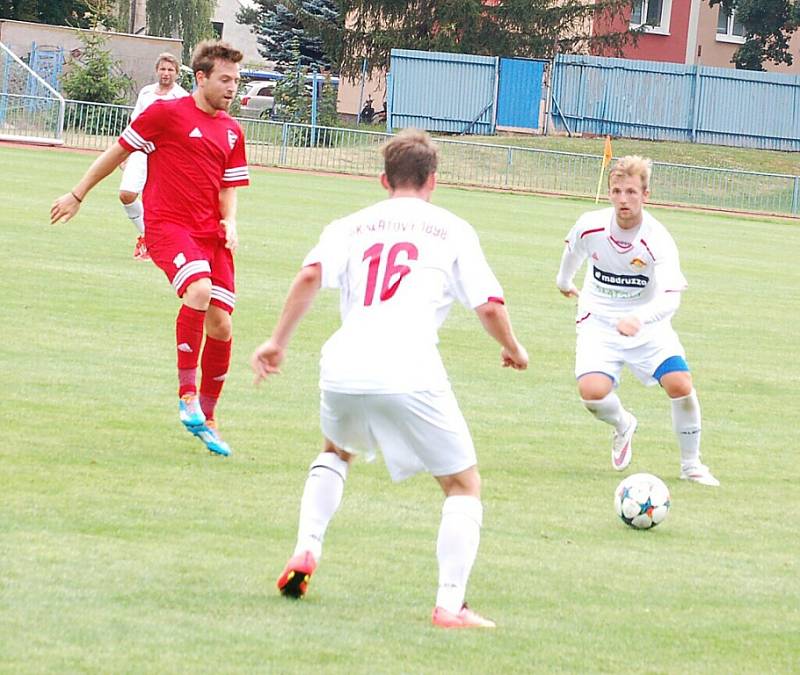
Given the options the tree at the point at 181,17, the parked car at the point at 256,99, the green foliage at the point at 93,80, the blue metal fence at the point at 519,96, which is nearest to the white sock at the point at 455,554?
the green foliage at the point at 93,80

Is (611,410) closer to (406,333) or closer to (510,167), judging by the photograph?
(406,333)

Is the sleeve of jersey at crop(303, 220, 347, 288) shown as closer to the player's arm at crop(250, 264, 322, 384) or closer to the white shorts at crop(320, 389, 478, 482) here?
the player's arm at crop(250, 264, 322, 384)

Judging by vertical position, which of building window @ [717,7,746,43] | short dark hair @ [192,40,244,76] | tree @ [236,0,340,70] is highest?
building window @ [717,7,746,43]

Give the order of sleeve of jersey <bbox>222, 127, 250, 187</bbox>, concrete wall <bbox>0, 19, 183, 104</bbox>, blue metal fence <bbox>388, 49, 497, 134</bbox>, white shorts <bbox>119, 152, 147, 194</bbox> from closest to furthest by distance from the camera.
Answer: sleeve of jersey <bbox>222, 127, 250, 187</bbox>, white shorts <bbox>119, 152, 147, 194</bbox>, blue metal fence <bbox>388, 49, 497, 134</bbox>, concrete wall <bbox>0, 19, 183, 104</bbox>

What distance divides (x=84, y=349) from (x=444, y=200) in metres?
19.7

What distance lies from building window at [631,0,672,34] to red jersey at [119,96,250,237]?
50.8 meters

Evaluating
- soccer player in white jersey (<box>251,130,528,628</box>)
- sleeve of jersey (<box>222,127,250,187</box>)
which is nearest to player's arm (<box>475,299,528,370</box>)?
soccer player in white jersey (<box>251,130,528,628</box>)

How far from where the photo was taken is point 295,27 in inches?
2537

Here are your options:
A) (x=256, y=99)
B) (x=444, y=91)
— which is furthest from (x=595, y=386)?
(x=256, y=99)

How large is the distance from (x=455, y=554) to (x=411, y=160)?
1.47 metres

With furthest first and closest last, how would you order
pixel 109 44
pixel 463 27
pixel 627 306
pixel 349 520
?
pixel 109 44, pixel 463 27, pixel 627 306, pixel 349 520

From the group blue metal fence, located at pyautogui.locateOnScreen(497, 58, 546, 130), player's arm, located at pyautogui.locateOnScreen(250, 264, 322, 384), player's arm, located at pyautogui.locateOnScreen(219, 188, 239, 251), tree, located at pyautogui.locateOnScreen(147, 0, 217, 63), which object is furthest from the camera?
tree, located at pyautogui.locateOnScreen(147, 0, 217, 63)

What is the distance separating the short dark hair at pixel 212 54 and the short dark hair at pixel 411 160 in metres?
3.19

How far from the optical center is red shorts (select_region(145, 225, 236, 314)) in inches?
342
